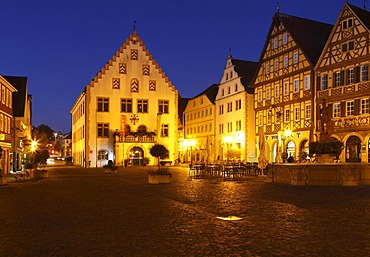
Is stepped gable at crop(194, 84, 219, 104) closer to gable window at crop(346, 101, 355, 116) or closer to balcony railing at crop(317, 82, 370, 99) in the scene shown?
balcony railing at crop(317, 82, 370, 99)

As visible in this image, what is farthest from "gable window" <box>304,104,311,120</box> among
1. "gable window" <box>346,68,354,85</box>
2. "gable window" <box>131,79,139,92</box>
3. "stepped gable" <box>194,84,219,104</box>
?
"gable window" <box>131,79,139,92</box>

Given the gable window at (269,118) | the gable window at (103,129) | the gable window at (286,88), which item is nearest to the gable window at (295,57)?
the gable window at (286,88)

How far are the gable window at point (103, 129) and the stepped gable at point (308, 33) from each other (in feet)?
82.0

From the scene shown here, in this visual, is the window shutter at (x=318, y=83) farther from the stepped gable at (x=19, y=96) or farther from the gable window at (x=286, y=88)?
the stepped gable at (x=19, y=96)

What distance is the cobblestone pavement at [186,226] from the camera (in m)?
7.48

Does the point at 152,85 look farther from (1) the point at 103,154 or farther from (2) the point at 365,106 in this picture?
(2) the point at 365,106

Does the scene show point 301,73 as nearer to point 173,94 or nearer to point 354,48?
point 354,48

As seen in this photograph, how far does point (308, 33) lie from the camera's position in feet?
152

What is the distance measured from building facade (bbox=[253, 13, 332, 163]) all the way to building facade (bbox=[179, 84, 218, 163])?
45.2 feet

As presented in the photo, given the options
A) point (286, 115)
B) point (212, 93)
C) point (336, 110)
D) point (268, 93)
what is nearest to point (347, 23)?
point (336, 110)

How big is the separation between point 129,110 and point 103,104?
345cm

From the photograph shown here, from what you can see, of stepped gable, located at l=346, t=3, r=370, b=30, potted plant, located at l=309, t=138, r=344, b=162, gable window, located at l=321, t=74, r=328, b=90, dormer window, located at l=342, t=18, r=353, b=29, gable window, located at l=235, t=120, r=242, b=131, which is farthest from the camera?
gable window, located at l=235, t=120, r=242, b=131

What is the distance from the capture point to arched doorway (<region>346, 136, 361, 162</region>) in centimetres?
3650

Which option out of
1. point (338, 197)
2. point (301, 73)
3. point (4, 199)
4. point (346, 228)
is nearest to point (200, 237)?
point (346, 228)
